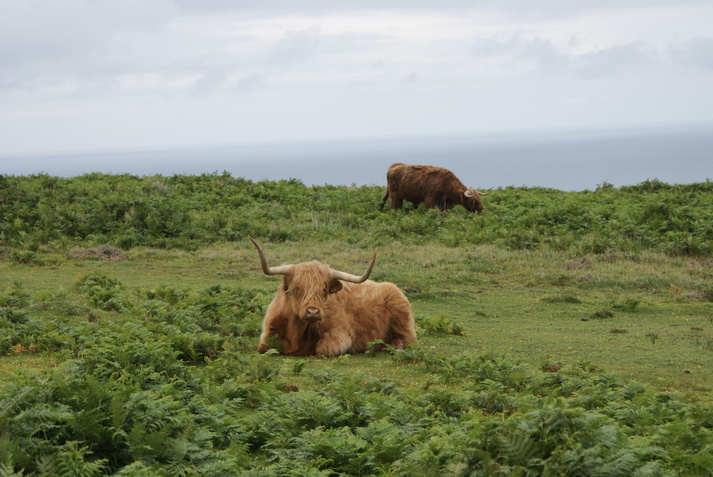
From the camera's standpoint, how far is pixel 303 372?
921 cm

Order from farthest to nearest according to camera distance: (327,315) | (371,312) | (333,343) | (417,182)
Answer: (417,182) < (371,312) < (327,315) < (333,343)

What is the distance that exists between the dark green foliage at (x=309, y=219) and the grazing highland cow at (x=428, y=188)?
2.32ft

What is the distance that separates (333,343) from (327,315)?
1.35ft

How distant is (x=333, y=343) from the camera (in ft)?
35.3

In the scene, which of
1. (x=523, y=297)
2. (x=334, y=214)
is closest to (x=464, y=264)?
(x=523, y=297)

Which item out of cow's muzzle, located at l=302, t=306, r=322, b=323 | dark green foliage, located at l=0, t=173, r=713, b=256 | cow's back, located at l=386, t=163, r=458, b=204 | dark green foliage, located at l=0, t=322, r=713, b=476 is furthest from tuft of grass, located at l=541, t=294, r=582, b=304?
cow's back, located at l=386, t=163, r=458, b=204

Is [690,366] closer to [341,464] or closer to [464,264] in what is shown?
[341,464]

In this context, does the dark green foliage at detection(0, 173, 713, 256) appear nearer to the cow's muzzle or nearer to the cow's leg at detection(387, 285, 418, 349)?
the cow's leg at detection(387, 285, 418, 349)

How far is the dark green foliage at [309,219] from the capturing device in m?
21.8

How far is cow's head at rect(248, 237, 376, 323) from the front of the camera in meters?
10.4

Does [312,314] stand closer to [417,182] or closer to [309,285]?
[309,285]

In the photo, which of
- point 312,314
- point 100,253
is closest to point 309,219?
point 100,253

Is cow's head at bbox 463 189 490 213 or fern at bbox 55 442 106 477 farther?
cow's head at bbox 463 189 490 213

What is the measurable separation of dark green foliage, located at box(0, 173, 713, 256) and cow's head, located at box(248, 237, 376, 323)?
9301mm
